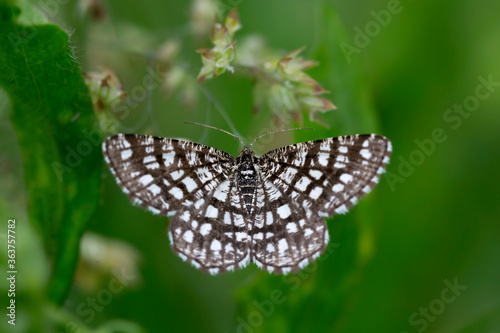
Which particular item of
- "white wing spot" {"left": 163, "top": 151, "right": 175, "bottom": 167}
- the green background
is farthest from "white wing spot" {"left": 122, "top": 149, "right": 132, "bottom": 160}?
the green background

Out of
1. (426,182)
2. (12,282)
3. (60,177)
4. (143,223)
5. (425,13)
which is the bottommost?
(12,282)

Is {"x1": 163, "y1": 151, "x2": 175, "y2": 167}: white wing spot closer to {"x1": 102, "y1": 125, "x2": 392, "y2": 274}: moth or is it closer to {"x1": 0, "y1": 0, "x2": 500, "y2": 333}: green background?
{"x1": 102, "y1": 125, "x2": 392, "y2": 274}: moth

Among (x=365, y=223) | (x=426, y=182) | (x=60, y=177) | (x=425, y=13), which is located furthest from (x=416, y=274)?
(x=60, y=177)

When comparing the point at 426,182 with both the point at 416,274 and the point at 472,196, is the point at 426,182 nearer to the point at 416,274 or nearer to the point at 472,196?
the point at 472,196

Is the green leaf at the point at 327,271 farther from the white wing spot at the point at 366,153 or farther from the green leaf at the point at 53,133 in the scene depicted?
the green leaf at the point at 53,133

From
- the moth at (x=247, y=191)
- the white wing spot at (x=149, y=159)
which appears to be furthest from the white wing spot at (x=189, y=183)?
the white wing spot at (x=149, y=159)
